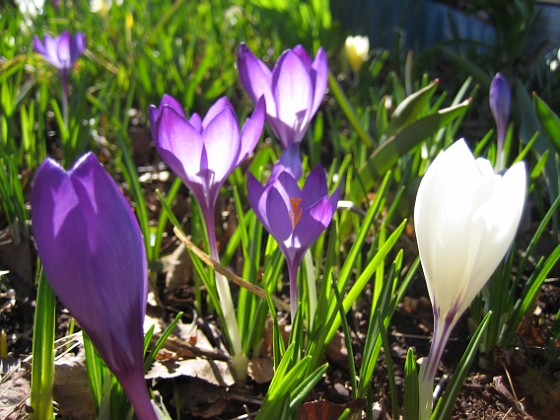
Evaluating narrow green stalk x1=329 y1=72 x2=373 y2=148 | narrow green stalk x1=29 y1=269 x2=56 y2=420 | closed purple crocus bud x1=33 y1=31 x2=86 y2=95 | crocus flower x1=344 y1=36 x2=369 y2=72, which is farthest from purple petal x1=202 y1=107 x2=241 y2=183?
crocus flower x1=344 y1=36 x2=369 y2=72

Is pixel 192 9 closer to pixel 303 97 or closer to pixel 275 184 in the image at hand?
pixel 303 97

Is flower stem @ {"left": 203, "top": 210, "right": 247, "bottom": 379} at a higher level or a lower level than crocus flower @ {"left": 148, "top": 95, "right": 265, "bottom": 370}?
lower

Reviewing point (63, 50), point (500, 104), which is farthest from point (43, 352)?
point (63, 50)

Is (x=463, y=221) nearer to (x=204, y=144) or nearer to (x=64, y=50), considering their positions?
(x=204, y=144)

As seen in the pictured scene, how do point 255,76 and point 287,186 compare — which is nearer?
point 287,186

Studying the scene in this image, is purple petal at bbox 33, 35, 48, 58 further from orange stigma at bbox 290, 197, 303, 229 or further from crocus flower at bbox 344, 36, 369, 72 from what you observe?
orange stigma at bbox 290, 197, 303, 229

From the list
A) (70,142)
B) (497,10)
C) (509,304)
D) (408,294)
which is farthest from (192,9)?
(509,304)

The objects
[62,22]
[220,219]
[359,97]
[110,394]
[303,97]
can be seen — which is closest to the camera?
[110,394]
